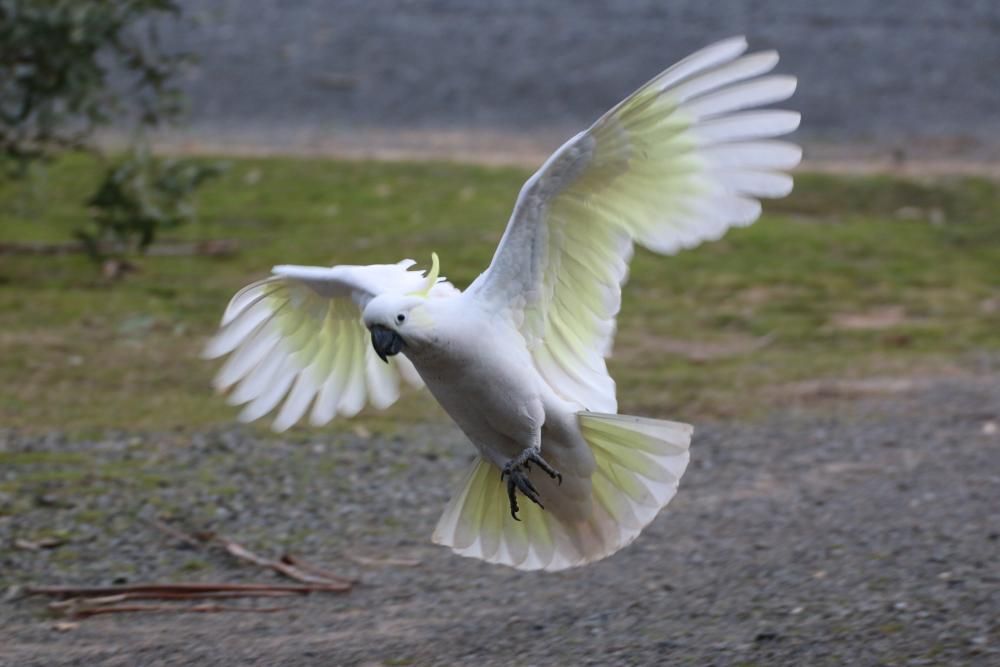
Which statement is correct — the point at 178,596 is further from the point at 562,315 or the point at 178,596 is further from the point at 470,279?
the point at 470,279

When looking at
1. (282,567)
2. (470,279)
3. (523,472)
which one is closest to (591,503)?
(523,472)

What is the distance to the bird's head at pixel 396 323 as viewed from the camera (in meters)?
3.55

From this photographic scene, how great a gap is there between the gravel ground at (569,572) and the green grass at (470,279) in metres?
0.53

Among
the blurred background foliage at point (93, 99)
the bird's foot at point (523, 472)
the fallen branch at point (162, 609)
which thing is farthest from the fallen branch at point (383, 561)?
the blurred background foliage at point (93, 99)

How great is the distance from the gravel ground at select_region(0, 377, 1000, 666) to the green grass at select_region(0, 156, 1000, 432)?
1.74 ft

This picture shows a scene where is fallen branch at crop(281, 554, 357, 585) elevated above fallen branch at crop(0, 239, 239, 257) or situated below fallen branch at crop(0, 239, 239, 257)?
below

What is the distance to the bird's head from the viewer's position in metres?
3.55

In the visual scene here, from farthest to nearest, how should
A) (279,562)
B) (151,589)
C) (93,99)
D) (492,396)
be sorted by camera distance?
(93,99), (279,562), (151,589), (492,396)

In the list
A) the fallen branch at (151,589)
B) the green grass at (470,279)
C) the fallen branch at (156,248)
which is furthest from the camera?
the fallen branch at (156,248)

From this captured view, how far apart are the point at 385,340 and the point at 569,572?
1611 millimetres

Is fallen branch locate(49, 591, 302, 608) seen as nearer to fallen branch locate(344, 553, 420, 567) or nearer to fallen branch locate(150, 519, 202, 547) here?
fallen branch locate(344, 553, 420, 567)

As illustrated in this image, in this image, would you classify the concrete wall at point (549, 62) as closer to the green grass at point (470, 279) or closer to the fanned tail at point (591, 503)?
the green grass at point (470, 279)

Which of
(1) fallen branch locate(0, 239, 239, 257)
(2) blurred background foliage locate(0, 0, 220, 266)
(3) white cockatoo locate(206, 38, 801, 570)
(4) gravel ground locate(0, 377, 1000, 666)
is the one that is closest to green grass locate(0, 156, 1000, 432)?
(1) fallen branch locate(0, 239, 239, 257)

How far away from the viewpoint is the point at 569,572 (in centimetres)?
487
